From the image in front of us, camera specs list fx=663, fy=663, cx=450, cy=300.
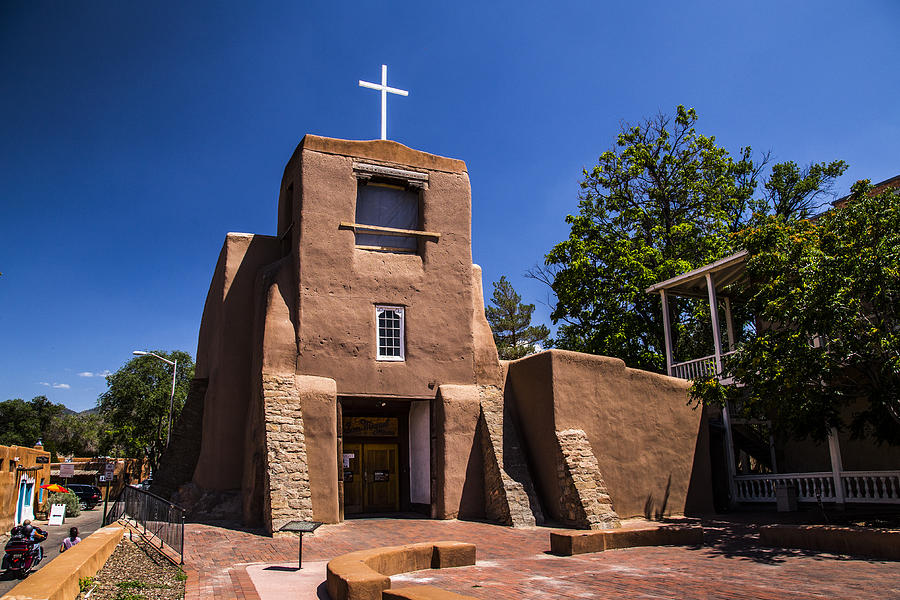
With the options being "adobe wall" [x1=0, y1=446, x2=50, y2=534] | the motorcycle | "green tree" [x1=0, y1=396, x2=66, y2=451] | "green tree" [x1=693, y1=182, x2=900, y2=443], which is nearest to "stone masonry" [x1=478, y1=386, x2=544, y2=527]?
"green tree" [x1=693, y1=182, x2=900, y2=443]

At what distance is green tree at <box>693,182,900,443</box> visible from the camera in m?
12.7

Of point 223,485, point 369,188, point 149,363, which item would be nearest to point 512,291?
point 149,363

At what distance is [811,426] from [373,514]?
10977mm

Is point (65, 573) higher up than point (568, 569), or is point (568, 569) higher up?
point (65, 573)

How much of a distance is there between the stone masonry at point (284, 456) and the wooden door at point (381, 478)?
4.09 m

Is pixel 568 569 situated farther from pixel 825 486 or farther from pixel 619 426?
pixel 825 486

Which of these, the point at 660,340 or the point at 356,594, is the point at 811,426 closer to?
the point at 356,594

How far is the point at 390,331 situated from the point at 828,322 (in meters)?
10.5

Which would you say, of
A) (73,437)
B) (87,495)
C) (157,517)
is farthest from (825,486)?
(73,437)

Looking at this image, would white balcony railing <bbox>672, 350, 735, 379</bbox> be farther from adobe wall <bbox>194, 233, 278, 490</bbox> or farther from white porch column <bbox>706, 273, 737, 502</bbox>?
adobe wall <bbox>194, 233, 278, 490</bbox>

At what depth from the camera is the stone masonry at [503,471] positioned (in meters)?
16.2

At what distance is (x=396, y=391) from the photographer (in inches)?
695

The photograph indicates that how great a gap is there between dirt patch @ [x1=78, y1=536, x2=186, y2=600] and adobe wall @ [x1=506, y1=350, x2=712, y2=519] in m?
9.40

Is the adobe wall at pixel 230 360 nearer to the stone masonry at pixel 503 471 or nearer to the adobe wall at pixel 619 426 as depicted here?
the stone masonry at pixel 503 471
